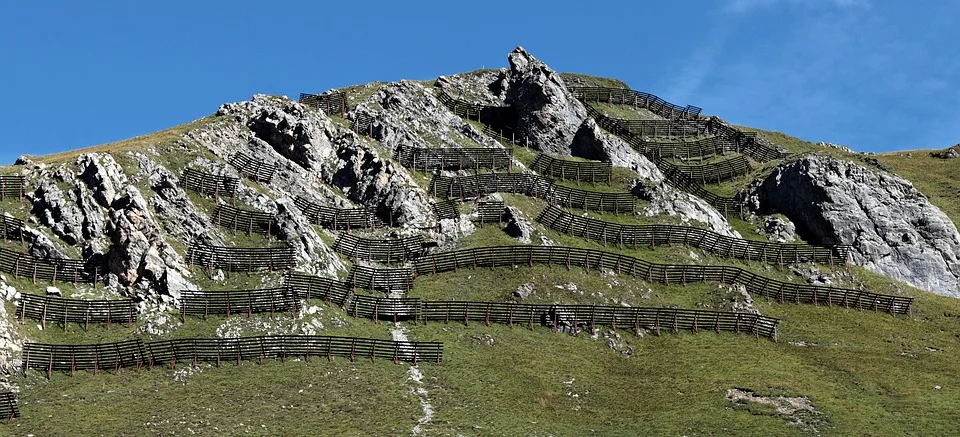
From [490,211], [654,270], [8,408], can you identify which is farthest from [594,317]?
[8,408]

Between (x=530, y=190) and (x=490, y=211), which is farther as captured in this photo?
(x=530, y=190)

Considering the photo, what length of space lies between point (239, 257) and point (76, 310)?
12.7 m

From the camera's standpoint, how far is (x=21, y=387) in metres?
58.2

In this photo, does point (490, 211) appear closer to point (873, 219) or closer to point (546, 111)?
point (546, 111)

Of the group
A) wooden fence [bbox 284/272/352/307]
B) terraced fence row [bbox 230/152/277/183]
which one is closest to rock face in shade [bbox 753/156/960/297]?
wooden fence [bbox 284/272/352/307]

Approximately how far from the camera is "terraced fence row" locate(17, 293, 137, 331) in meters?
65.8

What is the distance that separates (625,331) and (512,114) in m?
49.4

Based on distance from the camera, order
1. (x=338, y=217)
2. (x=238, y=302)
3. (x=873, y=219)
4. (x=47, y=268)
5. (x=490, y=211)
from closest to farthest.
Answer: (x=238, y=302), (x=47, y=268), (x=338, y=217), (x=490, y=211), (x=873, y=219)

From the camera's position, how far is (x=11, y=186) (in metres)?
77.8

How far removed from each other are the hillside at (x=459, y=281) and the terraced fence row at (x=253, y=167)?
0.78ft

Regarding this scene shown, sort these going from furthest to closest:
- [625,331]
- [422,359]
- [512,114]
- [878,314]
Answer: [512,114]
[878,314]
[625,331]
[422,359]

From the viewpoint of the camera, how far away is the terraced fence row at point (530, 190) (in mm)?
97125

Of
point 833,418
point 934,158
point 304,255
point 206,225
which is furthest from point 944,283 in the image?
point 206,225

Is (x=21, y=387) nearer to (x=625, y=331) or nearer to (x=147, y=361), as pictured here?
(x=147, y=361)
